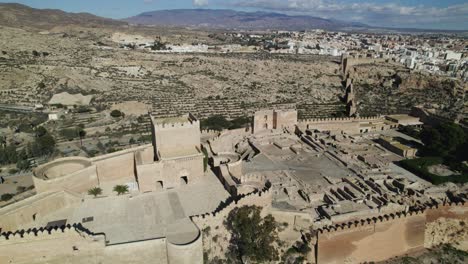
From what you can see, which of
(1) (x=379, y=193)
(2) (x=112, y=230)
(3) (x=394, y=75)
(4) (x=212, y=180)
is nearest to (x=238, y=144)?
(4) (x=212, y=180)

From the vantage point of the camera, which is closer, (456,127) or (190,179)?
(190,179)

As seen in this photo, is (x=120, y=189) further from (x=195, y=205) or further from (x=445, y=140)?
(x=445, y=140)

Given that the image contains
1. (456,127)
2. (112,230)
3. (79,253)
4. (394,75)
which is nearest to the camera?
(79,253)

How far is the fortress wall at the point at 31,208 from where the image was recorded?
1612 cm

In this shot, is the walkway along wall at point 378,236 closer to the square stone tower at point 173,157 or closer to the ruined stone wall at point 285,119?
the square stone tower at point 173,157

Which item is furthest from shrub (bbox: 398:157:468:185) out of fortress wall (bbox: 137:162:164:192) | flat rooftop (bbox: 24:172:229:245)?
fortress wall (bbox: 137:162:164:192)

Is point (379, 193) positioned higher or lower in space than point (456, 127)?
lower

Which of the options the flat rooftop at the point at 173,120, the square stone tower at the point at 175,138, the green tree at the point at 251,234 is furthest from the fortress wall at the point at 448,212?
the flat rooftop at the point at 173,120

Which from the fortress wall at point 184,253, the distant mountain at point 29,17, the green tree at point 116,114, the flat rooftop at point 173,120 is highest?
the distant mountain at point 29,17

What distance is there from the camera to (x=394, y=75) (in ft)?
214

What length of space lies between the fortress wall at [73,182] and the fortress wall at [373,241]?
1394 centimetres

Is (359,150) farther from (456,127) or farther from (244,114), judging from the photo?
(244,114)

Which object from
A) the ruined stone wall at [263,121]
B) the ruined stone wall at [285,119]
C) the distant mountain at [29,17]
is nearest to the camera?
the ruined stone wall at [263,121]

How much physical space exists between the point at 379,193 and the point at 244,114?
25381mm
